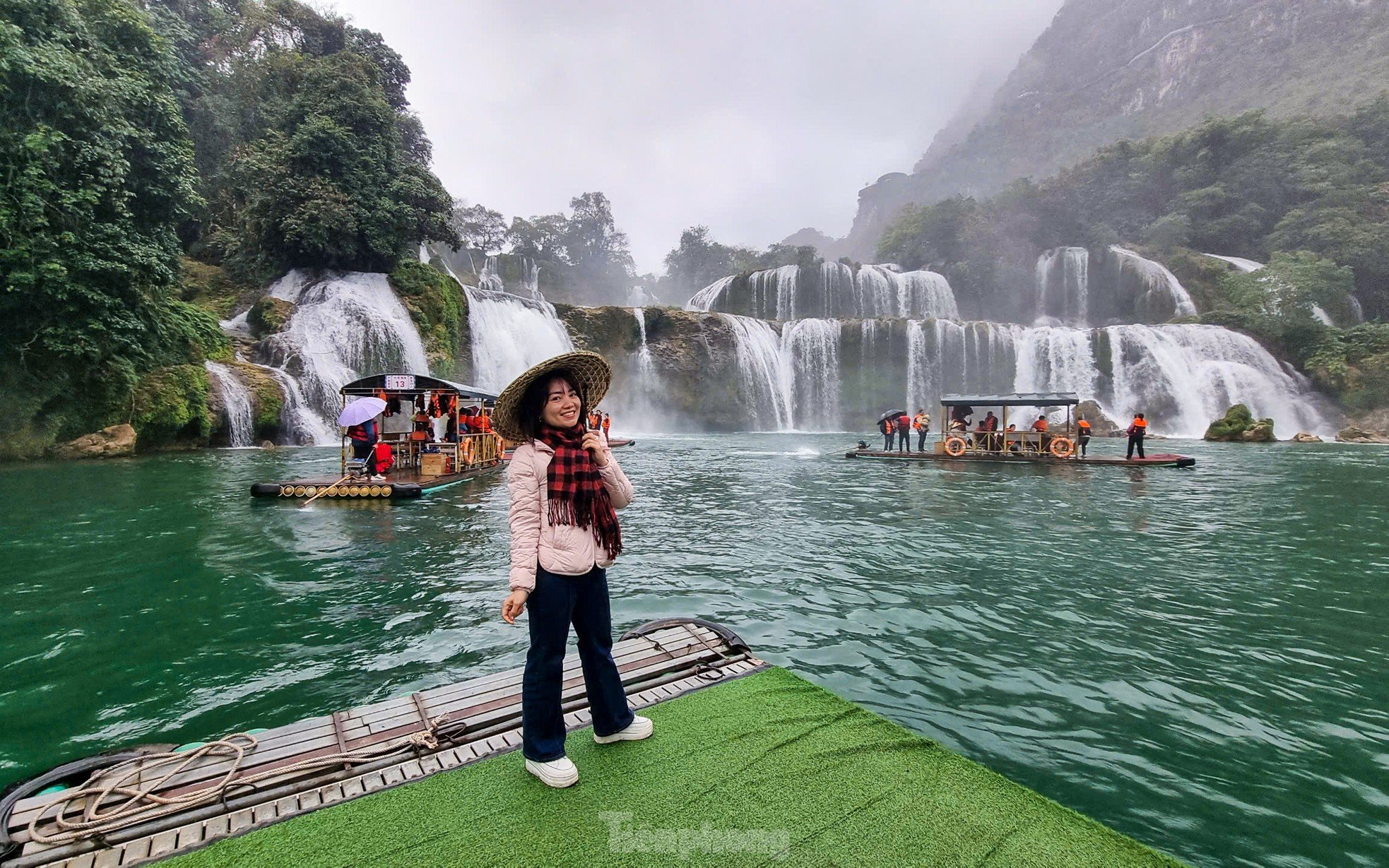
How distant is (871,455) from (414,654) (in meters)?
17.8

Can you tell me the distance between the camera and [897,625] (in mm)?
5016

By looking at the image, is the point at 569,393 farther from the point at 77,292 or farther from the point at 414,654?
the point at 77,292

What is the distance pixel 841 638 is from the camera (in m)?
4.73

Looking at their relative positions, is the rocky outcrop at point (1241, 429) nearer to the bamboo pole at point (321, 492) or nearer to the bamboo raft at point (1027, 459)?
the bamboo raft at point (1027, 459)

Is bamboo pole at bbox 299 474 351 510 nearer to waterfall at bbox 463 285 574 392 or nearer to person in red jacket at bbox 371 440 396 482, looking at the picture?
person in red jacket at bbox 371 440 396 482

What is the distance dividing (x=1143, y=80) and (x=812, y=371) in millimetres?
85471

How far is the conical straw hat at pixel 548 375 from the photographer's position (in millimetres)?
2504

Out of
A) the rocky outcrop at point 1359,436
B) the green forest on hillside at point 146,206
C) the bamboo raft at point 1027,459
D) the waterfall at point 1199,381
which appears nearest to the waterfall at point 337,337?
the green forest on hillside at point 146,206

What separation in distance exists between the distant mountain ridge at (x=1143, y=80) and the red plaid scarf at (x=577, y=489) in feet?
252

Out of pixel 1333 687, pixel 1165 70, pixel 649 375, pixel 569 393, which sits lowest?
pixel 1333 687

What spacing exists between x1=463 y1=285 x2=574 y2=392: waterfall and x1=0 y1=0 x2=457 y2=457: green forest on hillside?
12.0 feet

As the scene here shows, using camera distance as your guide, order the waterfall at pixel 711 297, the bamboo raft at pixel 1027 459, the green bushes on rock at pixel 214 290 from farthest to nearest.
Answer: the waterfall at pixel 711 297, the green bushes on rock at pixel 214 290, the bamboo raft at pixel 1027 459

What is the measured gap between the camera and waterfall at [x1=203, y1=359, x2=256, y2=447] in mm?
19344

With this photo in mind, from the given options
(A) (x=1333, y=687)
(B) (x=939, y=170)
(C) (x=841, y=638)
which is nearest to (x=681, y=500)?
(C) (x=841, y=638)
